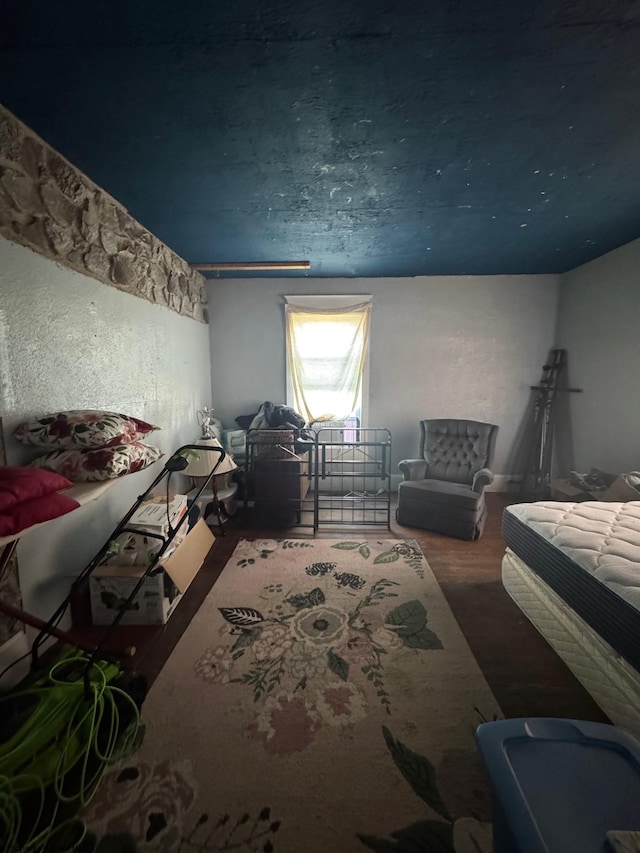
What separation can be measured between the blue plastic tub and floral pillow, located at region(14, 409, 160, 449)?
183 centimetres

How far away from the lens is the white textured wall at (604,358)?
9.52 feet

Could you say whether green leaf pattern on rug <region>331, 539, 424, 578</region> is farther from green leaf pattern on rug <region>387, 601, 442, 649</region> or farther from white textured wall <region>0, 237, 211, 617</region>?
white textured wall <region>0, 237, 211, 617</region>

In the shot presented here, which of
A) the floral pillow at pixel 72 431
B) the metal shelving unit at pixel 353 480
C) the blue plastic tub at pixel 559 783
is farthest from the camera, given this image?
the metal shelving unit at pixel 353 480

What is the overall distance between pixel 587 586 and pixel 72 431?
8.05 feet

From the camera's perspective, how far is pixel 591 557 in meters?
1.55

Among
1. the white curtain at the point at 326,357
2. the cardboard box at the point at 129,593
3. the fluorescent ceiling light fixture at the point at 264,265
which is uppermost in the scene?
the fluorescent ceiling light fixture at the point at 264,265

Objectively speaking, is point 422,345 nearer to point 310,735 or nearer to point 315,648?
point 315,648

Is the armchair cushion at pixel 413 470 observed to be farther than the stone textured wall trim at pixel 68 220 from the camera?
Yes

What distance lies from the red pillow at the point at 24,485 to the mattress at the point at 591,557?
220cm

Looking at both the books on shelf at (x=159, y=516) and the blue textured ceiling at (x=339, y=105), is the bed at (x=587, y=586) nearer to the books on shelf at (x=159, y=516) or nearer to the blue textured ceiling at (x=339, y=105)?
the blue textured ceiling at (x=339, y=105)

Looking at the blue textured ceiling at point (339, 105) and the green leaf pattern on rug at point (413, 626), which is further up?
the blue textured ceiling at point (339, 105)

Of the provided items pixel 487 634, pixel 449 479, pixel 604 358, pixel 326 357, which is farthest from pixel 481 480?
pixel 326 357

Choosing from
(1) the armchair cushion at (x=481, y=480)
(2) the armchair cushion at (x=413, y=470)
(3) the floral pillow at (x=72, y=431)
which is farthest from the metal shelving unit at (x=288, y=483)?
(3) the floral pillow at (x=72, y=431)

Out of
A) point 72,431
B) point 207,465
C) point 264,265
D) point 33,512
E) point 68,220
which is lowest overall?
point 207,465
